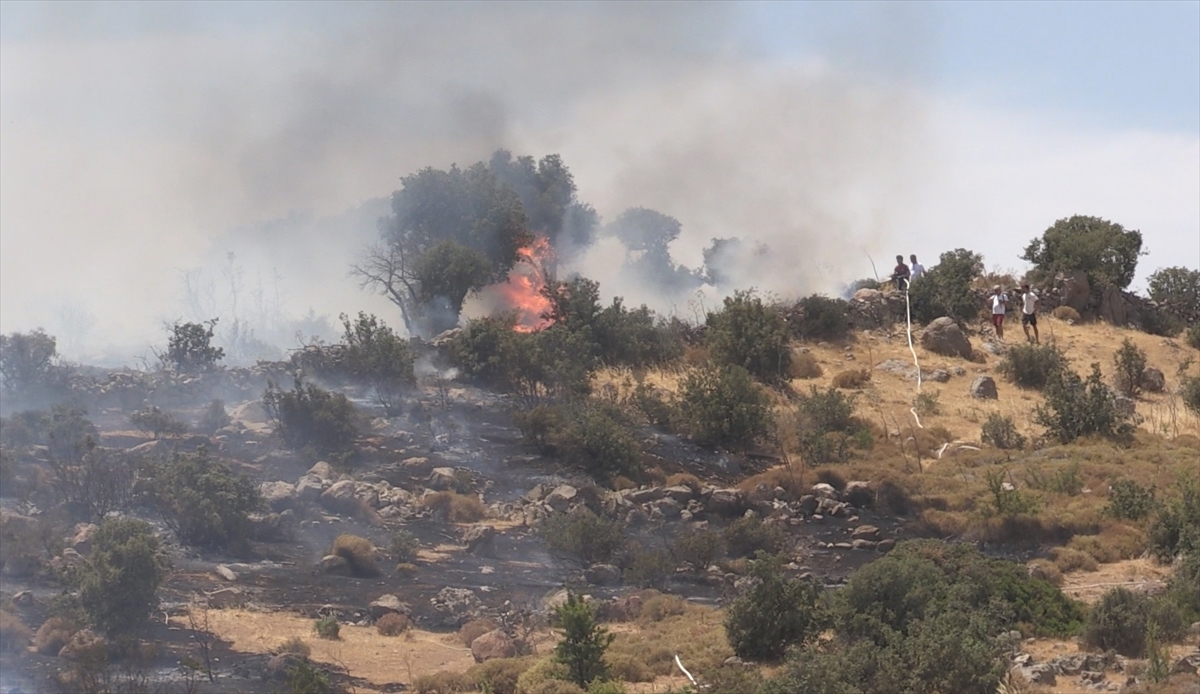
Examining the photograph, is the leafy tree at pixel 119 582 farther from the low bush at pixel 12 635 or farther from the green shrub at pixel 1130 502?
the green shrub at pixel 1130 502

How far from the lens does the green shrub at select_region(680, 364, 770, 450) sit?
31.7 m

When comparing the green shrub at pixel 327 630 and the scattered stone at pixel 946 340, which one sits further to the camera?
the scattered stone at pixel 946 340

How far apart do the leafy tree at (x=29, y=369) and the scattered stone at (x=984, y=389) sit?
2255 centimetres

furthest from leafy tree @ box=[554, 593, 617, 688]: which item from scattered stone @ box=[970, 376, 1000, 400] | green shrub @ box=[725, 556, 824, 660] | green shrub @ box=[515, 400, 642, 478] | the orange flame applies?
the orange flame

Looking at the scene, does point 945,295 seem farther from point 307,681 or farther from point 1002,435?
point 307,681

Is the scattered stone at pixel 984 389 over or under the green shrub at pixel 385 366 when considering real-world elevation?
under

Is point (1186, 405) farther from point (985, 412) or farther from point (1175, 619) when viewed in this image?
point (1175, 619)

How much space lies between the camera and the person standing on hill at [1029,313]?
39281mm

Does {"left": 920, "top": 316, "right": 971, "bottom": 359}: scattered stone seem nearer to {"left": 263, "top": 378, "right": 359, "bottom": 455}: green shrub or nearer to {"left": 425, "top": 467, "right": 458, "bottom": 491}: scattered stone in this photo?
{"left": 425, "top": 467, "right": 458, "bottom": 491}: scattered stone

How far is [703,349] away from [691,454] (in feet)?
25.0

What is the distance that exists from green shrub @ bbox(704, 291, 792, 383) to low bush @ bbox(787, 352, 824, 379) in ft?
0.84

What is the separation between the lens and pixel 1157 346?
1608 inches

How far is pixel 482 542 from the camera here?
2434cm

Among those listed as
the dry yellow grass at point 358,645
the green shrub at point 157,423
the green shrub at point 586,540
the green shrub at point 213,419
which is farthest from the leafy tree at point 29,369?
the green shrub at point 586,540
